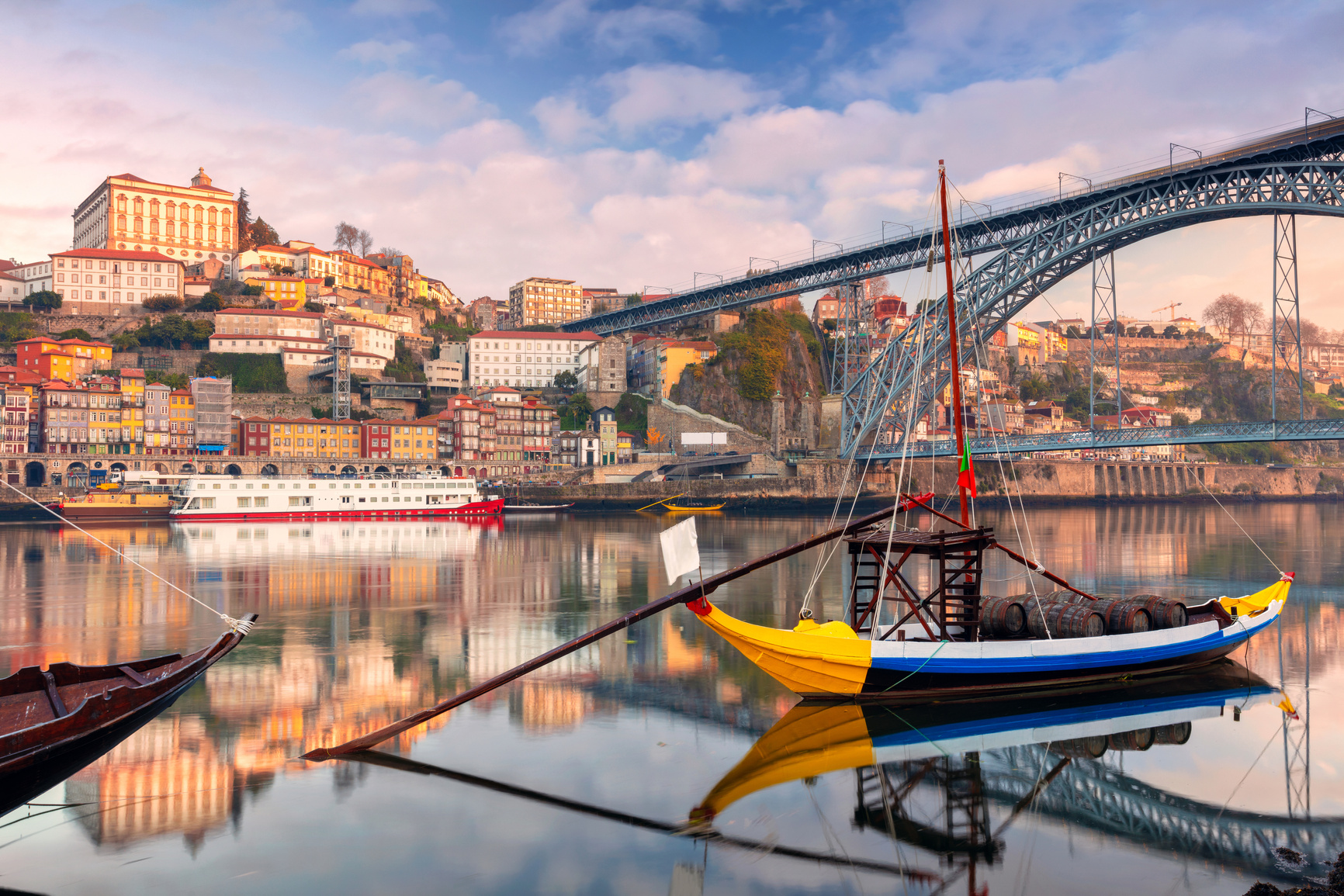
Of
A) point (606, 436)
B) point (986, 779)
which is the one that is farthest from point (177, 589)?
point (606, 436)

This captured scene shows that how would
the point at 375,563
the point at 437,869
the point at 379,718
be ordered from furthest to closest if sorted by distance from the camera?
the point at 375,563, the point at 379,718, the point at 437,869

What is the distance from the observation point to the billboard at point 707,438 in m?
65.4

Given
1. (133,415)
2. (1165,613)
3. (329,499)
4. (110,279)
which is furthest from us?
(110,279)

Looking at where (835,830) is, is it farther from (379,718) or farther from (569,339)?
(569,339)

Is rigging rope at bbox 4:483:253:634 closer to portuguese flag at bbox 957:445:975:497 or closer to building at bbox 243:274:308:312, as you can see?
portuguese flag at bbox 957:445:975:497

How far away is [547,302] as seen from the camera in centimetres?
9988

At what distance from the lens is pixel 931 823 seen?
6.98 m

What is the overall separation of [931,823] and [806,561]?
60.4ft

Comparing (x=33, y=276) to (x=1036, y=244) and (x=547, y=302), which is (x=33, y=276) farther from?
(x=1036, y=244)

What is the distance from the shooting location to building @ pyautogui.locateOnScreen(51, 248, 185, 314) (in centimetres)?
7394

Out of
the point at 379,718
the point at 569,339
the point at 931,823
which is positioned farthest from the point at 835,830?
the point at 569,339

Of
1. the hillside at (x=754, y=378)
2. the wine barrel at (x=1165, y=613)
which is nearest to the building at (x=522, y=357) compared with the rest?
the hillside at (x=754, y=378)

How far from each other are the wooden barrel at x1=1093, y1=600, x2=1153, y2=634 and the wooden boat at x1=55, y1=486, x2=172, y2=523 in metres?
47.4

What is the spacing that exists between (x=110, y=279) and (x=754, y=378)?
54.5 metres
